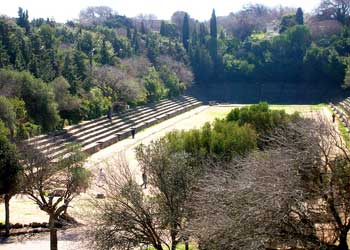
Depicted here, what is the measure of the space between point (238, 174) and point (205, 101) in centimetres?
5220

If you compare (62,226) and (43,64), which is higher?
(43,64)

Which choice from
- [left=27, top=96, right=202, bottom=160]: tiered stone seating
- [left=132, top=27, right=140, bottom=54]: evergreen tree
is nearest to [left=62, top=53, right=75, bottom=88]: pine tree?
[left=27, top=96, right=202, bottom=160]: tiered stone seating

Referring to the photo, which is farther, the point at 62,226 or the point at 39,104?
the point at 39,104

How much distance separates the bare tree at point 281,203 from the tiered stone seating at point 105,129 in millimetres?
10139

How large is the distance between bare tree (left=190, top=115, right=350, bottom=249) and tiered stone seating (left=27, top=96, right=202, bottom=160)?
33.3ft

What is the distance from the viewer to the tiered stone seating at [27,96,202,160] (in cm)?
3004

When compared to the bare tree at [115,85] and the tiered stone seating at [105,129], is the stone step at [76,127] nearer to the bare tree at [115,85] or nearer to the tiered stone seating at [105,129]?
the tiered stone seating at [105,129]

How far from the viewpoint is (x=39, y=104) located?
31.7 meters

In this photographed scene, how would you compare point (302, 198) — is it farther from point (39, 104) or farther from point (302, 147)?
point (39, 104)

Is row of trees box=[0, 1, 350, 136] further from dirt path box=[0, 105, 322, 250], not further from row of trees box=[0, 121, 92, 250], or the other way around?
row of trees box=[0, 121, 92, 250]

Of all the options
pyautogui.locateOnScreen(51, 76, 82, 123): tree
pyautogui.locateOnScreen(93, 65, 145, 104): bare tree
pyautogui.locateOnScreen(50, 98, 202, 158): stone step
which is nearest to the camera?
pyautogui.locateOnScreen(50, 98, 202, 158): stone step

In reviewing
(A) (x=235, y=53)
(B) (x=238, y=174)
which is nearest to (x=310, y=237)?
(B) (x=238, y=174)

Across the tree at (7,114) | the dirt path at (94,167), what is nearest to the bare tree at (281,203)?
the dirt path at (94,167)

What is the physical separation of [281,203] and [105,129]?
2904 cm
